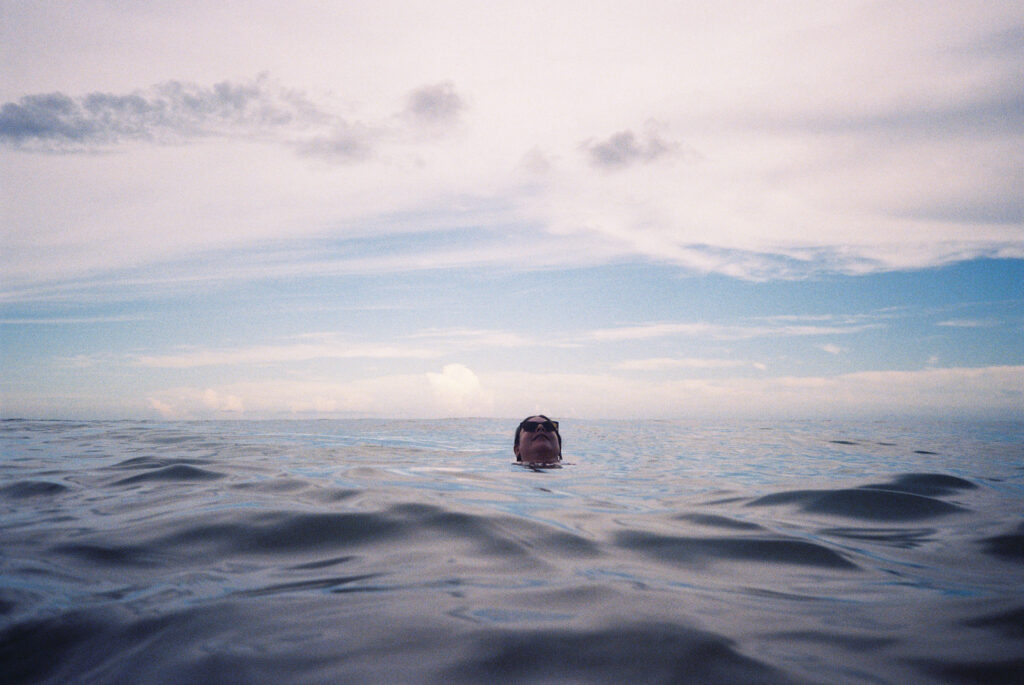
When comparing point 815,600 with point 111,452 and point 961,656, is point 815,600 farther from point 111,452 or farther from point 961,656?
point 111,452

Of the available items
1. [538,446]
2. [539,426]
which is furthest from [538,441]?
[539,426]

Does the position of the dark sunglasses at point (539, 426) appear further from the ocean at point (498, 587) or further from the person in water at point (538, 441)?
the ocean at point (498, 587)

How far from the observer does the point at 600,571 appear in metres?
3.96

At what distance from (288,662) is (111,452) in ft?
48.1

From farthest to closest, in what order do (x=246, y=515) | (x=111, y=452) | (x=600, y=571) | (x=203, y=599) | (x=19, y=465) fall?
(x=111, y=452) → (x=19, y=465) → (x=246, y=515) → (x=600, y=571) → (x=203, y=599)

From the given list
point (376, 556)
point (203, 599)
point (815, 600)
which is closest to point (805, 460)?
point (815, 600)

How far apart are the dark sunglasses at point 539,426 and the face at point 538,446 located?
2.2 inches

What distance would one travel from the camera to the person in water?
12227mm

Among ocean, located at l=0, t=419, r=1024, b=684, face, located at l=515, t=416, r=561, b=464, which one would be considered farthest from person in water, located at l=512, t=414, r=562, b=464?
ocean, located at l=0, t=419, r=1024, b=684

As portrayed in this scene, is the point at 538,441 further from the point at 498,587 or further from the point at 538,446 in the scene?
the point at 498,587

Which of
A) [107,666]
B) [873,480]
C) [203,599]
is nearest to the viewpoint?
[107,666]

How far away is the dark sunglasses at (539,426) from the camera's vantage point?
39.9 feet

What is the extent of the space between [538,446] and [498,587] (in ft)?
30.0

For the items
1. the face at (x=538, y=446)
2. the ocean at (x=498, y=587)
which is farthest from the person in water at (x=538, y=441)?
the ocean at (x=498, y=587)
